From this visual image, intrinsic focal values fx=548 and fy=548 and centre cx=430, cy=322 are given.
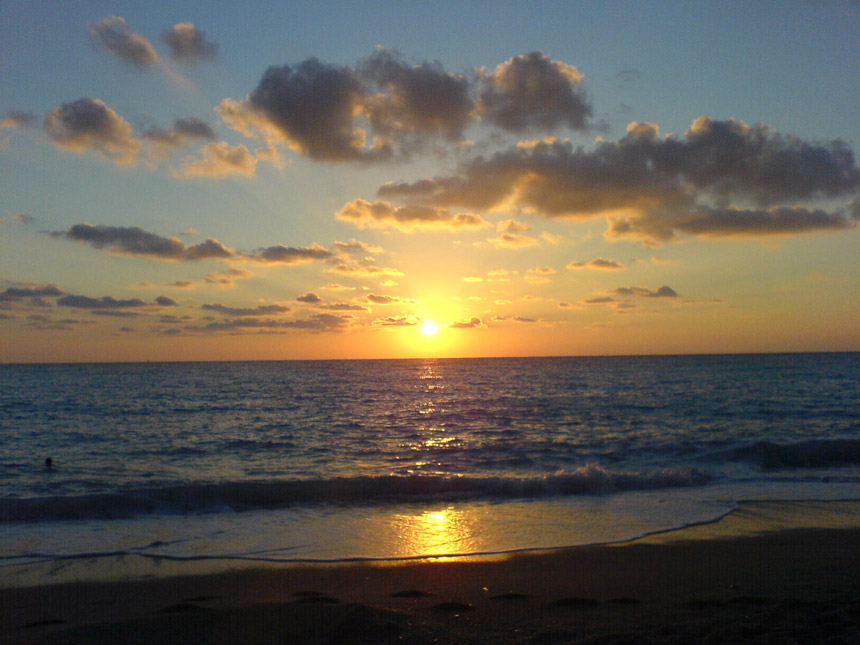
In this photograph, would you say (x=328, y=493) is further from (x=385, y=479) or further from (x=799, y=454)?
(x=799, y=454)

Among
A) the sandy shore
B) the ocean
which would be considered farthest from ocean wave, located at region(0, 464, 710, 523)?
the sandy shore

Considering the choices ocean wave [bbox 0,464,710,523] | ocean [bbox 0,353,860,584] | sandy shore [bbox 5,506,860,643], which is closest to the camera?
sandy shore [bbox 5,506,860,643]

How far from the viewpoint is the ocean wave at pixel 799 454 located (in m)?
19.2

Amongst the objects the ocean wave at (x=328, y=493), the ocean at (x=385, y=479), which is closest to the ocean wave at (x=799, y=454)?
the ocean at (x=385, y=479)

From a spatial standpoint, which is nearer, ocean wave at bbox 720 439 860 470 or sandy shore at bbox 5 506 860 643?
sandy shore at bbox 5 506 860 643

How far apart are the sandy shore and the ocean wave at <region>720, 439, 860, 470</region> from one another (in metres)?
10.9

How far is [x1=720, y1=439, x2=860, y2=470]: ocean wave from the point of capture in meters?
19.2

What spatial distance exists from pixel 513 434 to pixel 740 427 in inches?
451

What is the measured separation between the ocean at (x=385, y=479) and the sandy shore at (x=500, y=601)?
1078 millimetres

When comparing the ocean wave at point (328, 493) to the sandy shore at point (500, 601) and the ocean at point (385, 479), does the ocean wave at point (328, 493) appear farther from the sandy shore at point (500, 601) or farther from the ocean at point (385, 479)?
the sandy shore at point (500, 601)

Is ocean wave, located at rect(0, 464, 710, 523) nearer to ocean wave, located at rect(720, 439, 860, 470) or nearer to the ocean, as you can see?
the ocean

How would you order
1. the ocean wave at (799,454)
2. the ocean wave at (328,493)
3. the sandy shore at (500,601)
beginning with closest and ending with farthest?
the sandy shore at (500,601), the ocean wave at (328,493), the ocean wave at (799,454)

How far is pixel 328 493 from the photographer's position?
14.7 metres

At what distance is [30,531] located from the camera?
448 inches
